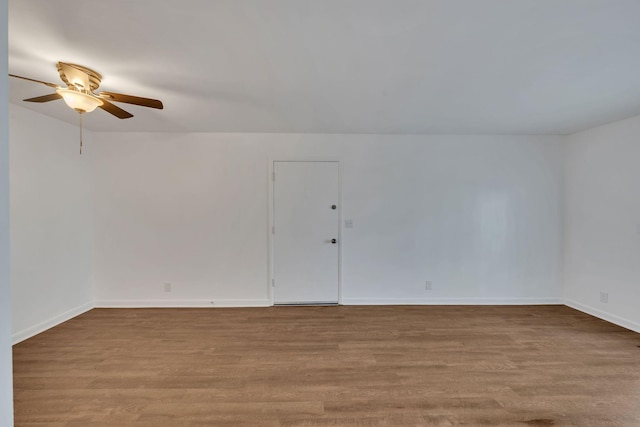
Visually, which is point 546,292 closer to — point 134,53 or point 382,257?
point 382,257

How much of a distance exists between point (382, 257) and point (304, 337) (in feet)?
5.07

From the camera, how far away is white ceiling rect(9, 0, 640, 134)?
1.33 m

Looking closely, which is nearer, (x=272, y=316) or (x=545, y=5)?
(x=545, y=5)

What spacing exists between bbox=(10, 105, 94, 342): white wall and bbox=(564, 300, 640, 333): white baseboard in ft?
21.1

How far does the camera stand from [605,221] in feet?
10.2

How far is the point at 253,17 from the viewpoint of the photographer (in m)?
1.37

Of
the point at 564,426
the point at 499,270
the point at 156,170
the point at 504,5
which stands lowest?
the point at 564,426

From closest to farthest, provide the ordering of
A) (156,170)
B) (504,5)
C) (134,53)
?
(504,5)
(134,53)
(156,170)

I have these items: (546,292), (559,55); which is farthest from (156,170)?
(546,292)

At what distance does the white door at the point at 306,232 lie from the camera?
11.6 feet

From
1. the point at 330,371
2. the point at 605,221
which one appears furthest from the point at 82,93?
the point at 605,221

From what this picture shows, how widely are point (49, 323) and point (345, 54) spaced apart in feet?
13.5

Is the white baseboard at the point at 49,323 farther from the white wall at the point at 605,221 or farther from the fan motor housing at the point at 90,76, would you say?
the white wall at the point at 605,221

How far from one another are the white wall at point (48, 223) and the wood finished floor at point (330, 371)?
0.95 ft
